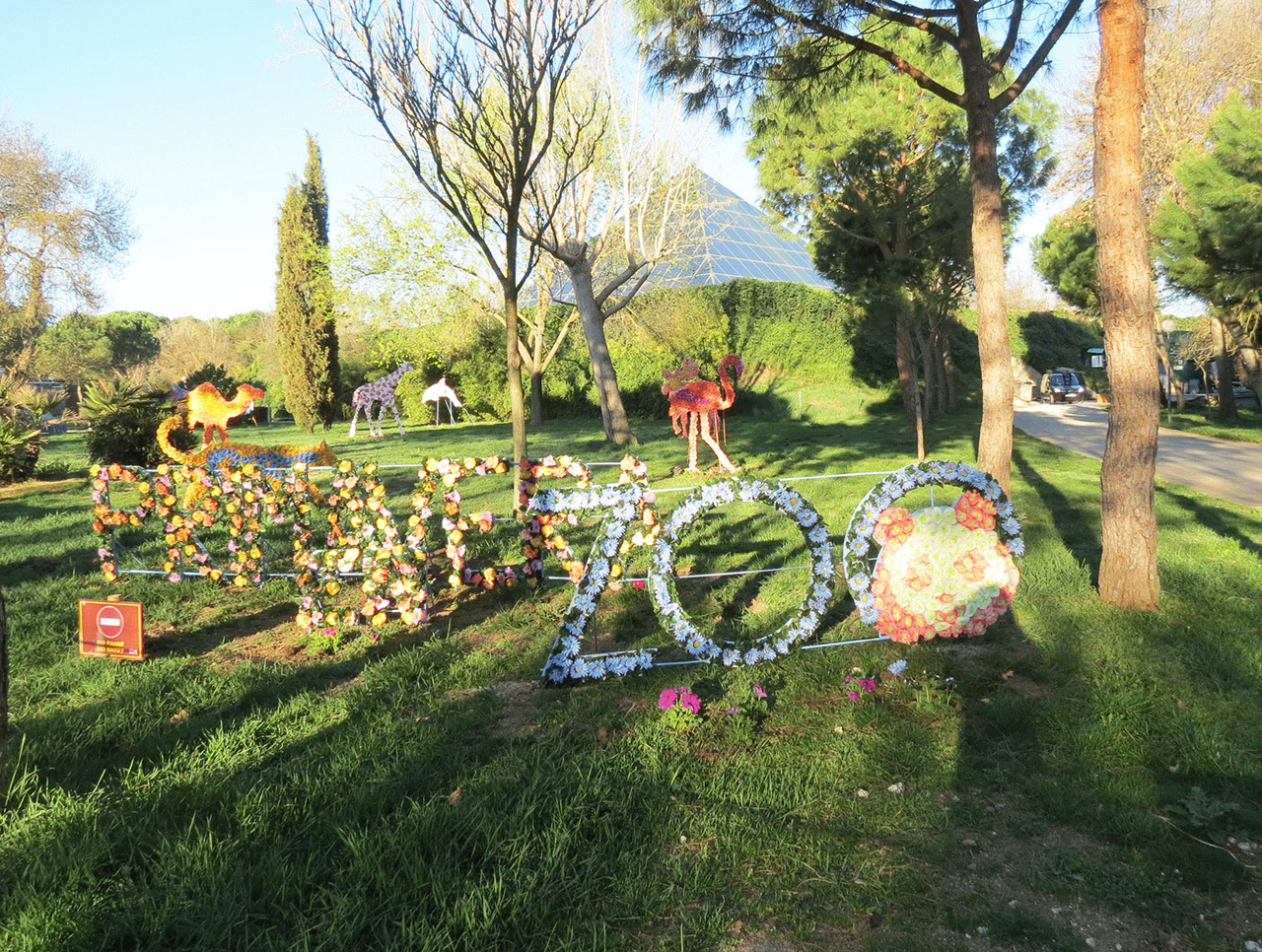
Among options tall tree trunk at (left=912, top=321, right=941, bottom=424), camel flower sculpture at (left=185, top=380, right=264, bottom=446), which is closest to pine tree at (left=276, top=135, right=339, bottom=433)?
camel flower sculpture at (left=185, top=380, right=264, bottom=446)

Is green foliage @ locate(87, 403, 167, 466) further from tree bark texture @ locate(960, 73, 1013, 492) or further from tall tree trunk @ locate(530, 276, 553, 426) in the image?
tree bark texture @ locate(960, 73, 1013, 492)

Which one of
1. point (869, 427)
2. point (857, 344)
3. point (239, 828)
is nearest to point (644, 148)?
point (869, 427)

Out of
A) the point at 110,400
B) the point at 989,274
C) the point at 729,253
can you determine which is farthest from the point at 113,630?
the point at 729,253

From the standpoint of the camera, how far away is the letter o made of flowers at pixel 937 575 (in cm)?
470

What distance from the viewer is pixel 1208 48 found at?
60.9 ft

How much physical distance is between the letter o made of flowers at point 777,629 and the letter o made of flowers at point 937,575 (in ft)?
0.93

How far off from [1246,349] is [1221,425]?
72.0 inches

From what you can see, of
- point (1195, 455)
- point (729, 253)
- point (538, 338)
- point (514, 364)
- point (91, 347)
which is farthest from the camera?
point (91, 347)

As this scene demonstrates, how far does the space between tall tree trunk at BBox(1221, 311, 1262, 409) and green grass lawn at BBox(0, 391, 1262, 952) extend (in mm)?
15279

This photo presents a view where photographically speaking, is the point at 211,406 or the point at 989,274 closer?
the point at 989,274

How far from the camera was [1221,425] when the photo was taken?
18.3 metres

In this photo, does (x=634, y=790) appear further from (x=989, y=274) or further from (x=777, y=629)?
(x=989, y=274)

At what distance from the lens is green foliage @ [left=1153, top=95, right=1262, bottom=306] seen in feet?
46.2

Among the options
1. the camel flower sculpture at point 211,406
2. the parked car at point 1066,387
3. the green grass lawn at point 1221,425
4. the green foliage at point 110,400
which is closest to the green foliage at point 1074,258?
the green grass lawn at point 1221,425
